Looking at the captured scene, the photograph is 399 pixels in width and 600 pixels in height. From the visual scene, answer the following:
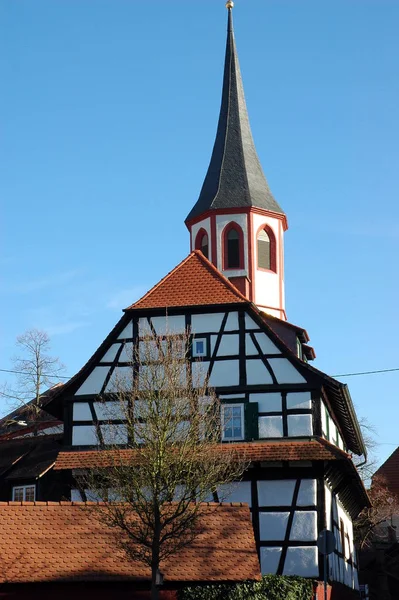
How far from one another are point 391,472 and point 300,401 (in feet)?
97.8

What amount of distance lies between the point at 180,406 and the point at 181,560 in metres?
3.98

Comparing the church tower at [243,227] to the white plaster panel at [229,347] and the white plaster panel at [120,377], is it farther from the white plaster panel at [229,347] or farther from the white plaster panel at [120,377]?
the white plaster panel at [120,377]

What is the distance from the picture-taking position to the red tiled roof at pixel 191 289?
3381 centimetres

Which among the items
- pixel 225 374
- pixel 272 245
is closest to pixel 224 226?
pixel 272 245

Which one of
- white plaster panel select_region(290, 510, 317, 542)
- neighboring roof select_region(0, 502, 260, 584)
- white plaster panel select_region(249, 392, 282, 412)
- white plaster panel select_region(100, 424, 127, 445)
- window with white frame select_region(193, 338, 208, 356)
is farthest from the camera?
window with white frame select_region(193, 338, 208, 356)

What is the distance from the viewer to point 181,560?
82.6 feet

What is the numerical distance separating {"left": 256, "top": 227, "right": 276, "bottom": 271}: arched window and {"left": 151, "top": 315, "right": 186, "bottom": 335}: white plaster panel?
414 inches

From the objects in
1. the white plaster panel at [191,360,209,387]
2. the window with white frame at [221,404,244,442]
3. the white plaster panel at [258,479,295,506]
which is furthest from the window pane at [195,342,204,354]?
the white plaster panel at [258,479,295,506]

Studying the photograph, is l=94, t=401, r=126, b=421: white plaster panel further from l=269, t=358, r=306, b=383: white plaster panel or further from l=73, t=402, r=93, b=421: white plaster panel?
l=269, t=358, r=306, b=383: white plaster panel

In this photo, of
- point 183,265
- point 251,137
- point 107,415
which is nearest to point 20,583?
point 107,415

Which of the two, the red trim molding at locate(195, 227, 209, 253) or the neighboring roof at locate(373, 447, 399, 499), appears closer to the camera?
the red trim molding at locate(195, 227, 209, 253)

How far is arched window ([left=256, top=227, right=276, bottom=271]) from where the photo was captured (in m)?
43.9

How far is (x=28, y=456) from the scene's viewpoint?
37969mm

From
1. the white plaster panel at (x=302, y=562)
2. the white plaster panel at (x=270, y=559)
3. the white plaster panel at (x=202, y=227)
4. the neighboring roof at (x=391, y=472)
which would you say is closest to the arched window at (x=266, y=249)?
the white plaster panel at (x=202, y=227)
